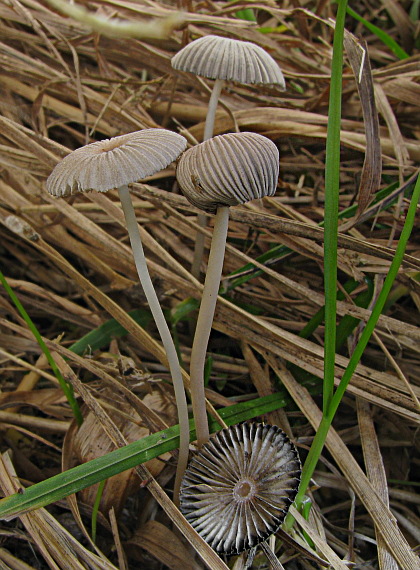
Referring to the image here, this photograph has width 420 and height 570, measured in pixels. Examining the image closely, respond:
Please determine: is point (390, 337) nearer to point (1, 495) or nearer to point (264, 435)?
point (264, 435)

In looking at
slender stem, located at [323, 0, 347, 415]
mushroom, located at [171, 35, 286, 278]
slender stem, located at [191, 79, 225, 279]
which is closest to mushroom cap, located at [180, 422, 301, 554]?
slender stem, located at [323, 0, 347, 415]

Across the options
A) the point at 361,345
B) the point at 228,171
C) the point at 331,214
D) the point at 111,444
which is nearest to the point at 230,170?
the point at 228,171

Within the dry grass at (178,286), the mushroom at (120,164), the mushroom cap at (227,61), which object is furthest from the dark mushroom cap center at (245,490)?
the mushroom cap at (227,61)

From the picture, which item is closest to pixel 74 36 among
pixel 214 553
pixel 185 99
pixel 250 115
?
pixel 185 99

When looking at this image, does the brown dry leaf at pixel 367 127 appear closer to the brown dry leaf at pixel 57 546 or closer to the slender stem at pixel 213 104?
the slender stem at pixel 213 104

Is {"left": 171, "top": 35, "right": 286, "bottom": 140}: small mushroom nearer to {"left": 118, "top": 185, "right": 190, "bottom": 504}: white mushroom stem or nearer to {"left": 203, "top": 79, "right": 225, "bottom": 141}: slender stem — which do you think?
{"left": 203, "top": 79, "right": 225, "bottom": 141}: slender stem

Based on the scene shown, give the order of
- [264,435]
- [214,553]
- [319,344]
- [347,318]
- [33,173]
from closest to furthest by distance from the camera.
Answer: [214,553] < [264,435] < [347,318] < [319,344] < [33,173]
